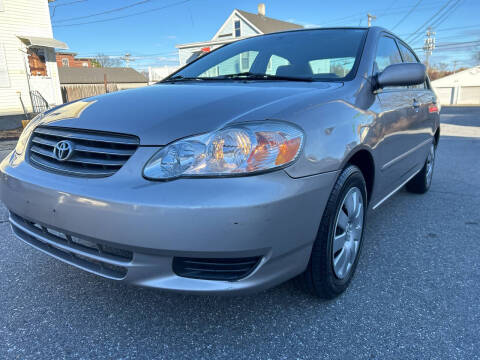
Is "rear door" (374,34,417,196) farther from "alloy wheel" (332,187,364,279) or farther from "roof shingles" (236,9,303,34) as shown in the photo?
"roof shingles" (236,9,303,34)

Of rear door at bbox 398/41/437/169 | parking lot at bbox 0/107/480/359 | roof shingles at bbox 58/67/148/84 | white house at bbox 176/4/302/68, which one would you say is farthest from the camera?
roof shingles at bbox 58/67/148/84

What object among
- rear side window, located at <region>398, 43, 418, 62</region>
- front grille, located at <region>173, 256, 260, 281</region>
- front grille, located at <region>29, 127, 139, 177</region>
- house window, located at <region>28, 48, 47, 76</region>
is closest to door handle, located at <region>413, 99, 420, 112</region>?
rear side window, located at <region>398, 43, 418, 62</region>

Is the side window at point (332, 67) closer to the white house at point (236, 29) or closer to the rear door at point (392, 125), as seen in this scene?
the rear door at point (392, 125)

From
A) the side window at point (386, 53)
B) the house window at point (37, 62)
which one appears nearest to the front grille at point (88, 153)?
the side window at point (386, 53)

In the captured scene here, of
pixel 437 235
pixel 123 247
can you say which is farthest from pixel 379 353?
pixel 437 235

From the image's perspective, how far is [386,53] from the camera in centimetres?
288

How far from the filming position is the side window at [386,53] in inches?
104

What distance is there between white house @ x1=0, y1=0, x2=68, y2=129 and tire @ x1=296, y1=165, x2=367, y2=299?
1280cm

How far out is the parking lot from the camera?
64.6 inches

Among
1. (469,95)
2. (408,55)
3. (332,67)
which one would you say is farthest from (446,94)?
(332,67)

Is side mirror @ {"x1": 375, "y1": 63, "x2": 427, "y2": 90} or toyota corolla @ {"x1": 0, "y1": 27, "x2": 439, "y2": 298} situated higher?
side mirror @ {"x1": 375, "y1": 63, "x2": 427, "y2": 90}

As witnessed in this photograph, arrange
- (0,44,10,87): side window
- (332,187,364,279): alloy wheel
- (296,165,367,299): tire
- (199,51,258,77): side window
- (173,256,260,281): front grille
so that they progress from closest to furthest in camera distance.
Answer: (173,256,260,281): front grille → (296,165,367,299): tire → (332,187,364,279): alloy wheel → (199,51,258,77): side window → (0,44,10,87): side window

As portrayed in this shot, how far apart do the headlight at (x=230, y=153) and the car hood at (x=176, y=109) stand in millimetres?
53

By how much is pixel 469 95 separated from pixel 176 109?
4001 cm
